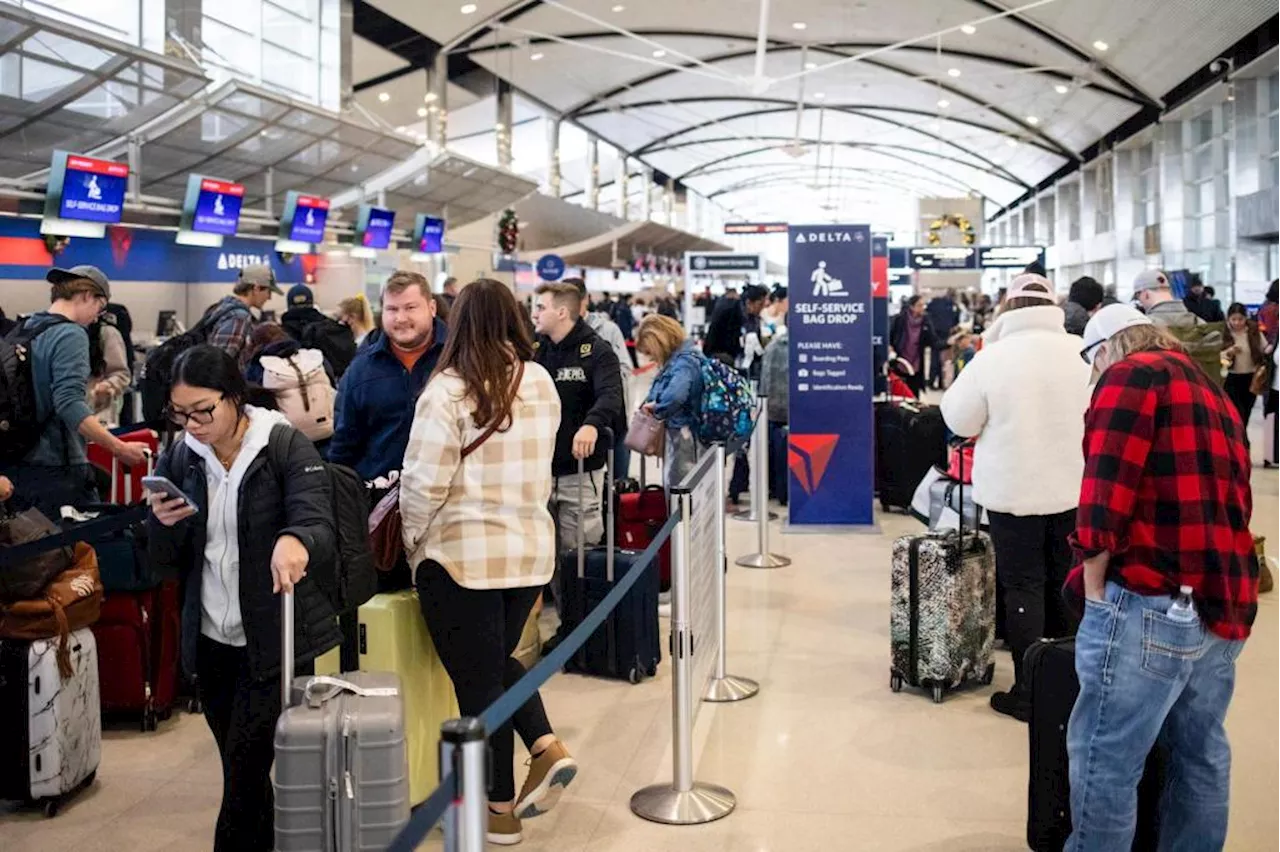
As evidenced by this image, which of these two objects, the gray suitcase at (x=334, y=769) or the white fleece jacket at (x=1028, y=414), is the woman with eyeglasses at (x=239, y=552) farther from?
the white fleece jacket at (x=1028, y=414)

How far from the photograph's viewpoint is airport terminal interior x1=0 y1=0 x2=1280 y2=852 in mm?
4379

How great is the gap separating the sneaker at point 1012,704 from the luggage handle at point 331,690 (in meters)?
2.84

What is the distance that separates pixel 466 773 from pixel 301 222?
17.6 m

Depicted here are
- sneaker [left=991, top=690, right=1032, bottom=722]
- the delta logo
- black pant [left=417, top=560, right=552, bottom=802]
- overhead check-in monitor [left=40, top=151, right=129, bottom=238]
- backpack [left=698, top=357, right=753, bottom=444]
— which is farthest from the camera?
overhead check-in monitor [left=40, top=151, right=129, bottom=238]

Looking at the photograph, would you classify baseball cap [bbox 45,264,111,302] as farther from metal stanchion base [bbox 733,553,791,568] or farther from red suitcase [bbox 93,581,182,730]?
metal stanchion base [bbox 733,553,791,568]

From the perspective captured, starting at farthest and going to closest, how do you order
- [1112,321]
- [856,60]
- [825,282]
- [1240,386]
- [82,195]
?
1. [856,60]
2. [82,195]
3. [1240,386]
4. [825,282]
5. [1112,321]

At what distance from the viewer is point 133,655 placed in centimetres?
496

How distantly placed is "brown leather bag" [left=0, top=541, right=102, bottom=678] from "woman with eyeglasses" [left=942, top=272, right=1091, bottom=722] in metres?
3.30

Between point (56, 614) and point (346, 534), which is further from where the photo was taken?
point (56, 614)

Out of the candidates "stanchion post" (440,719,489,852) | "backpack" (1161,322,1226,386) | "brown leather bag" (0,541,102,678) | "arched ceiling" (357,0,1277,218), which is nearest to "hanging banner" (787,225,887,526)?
"backpack" (1161,322,1226,386)

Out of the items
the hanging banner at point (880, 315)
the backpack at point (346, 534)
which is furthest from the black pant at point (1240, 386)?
the backpack at point (346, 534)

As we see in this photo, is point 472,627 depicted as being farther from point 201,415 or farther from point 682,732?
point 201,415

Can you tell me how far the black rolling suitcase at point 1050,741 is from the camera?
355cm

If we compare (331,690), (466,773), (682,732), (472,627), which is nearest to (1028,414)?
(682,732)
